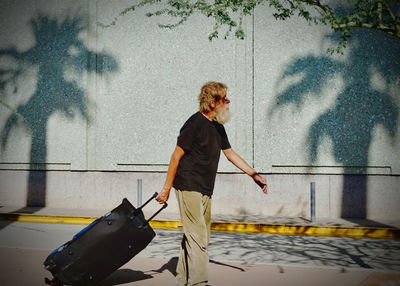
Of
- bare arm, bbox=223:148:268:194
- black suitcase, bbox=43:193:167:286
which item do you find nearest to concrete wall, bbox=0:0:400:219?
bare arm, bbox=223:148:268:194

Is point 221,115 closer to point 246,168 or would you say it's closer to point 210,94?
point 210,94

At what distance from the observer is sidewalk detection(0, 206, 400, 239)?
946cm

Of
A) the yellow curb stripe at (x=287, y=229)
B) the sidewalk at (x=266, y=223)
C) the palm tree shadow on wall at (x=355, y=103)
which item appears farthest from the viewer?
the palm tree shadow on wall at (x=355, y=103)

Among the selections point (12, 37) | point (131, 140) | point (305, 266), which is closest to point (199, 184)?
point (305, 266)

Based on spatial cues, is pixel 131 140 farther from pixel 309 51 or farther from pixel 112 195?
pixel 309 51

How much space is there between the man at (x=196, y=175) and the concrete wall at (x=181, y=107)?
7.25m

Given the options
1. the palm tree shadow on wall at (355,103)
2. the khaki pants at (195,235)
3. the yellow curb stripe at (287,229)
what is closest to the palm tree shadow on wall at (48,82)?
the yellow curb stripe at (287,229)

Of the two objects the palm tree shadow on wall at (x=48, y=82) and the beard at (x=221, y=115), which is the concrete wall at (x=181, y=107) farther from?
the beard at (x=221, y=115)

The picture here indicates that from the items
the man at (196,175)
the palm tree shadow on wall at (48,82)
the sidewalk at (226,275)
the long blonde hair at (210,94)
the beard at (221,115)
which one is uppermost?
the palm tree shadow on wall at (48,82)

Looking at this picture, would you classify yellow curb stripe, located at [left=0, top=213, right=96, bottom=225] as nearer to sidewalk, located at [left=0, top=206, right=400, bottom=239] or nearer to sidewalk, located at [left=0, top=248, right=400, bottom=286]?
sidewalk, located at [left=0, top=206, right=400, bottom=239]

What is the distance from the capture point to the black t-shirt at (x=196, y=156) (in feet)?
15.4

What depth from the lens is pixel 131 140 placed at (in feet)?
42.7

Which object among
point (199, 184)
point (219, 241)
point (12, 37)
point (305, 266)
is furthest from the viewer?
point (12, 37)

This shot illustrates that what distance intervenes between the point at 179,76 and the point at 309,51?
3329mm
